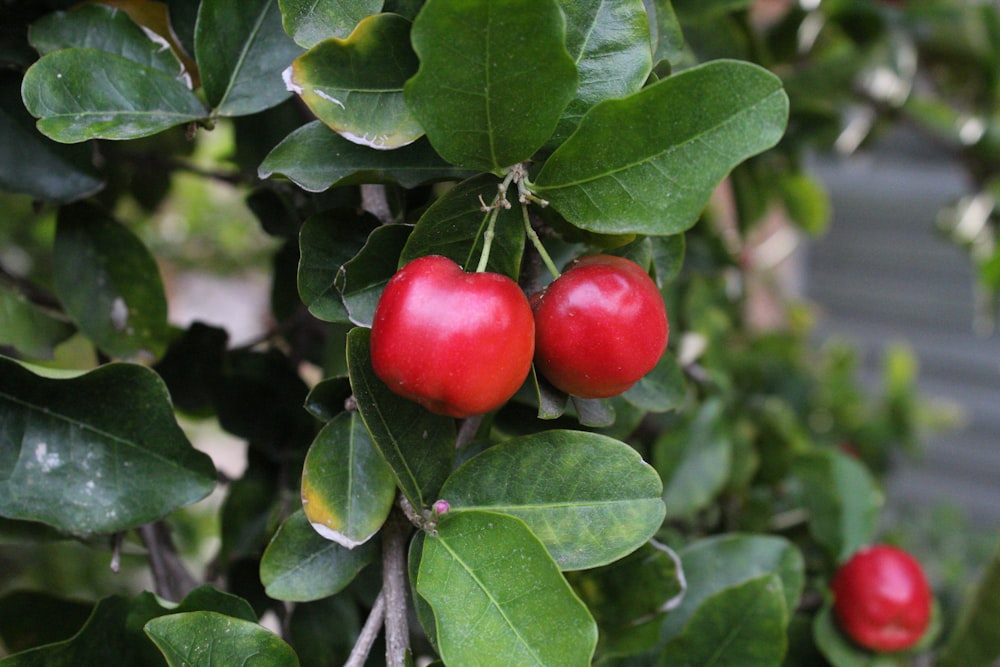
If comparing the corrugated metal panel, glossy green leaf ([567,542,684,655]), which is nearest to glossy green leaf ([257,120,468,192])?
glossy green leaf ([567,542,684,655])

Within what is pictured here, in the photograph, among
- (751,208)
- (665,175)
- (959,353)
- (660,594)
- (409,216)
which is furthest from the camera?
(959,353)

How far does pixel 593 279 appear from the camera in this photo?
0.50 meters

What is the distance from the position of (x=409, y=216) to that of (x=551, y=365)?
154 millimetres

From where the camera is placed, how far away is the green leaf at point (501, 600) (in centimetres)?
47

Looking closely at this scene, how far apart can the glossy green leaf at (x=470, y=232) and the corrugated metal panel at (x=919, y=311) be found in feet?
11.7

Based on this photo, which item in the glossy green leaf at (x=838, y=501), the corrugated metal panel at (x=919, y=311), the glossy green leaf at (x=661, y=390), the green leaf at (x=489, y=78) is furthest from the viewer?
the corrugated metal panel at (x=919, y=311)

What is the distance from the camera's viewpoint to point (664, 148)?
0.48 meters

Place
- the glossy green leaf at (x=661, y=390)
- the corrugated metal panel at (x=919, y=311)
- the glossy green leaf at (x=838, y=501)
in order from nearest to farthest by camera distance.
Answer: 1. the glossy green leaf at (x=661, y=390)
2. the glossy green leaf at (x=838, y=501)
3. the corrugated metal panel at (x=919, y=311)

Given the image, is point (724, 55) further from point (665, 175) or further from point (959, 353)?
point (959, 353)

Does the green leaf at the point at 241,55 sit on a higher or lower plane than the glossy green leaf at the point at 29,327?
higher

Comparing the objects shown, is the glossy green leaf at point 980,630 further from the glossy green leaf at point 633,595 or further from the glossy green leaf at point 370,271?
the glossy green leaf at point 370,271

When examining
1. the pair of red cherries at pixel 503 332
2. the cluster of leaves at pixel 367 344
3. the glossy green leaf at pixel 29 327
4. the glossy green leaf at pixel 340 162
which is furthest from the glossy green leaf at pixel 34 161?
the pair of red cherries at pixel 503 332

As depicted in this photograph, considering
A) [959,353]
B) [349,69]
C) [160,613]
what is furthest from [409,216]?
[959,353]

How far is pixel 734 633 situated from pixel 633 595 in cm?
9
